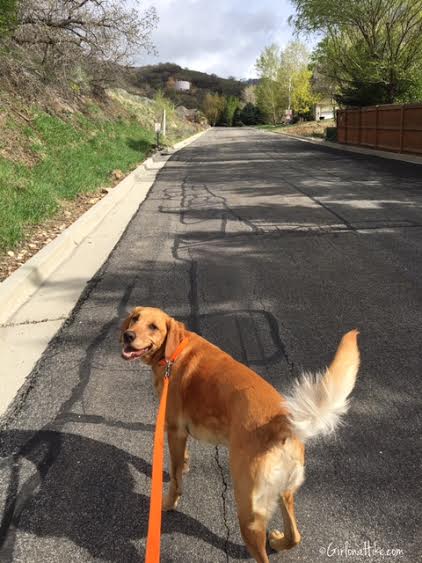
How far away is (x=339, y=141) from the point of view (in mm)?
31719

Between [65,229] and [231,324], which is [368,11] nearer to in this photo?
[65,229]

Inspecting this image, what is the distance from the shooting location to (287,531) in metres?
2.16

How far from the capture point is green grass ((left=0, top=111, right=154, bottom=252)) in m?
7.84

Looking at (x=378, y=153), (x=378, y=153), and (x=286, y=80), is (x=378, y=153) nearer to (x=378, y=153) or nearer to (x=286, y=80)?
(x=378, y=153)

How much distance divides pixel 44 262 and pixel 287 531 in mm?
4990

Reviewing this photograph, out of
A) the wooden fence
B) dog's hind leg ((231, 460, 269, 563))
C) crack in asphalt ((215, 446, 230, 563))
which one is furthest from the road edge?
dog's hind leg ((231, 460, 269, 563))

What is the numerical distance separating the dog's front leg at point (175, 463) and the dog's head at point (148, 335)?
402 millimetres

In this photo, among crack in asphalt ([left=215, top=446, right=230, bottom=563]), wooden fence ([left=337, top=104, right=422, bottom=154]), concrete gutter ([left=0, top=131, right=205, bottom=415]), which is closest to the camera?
crack in asphalt ([left=215, top=446, right=230, bottom=563])

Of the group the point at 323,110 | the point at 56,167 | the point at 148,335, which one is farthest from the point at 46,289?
the point at 323,110

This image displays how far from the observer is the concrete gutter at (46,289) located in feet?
13.3

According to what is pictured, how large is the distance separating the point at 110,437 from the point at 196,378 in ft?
3.27

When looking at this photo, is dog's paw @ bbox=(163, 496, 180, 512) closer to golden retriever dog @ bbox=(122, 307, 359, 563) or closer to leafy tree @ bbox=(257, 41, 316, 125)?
golden retriever dog @ bbox=(122, 307, 359, 563)

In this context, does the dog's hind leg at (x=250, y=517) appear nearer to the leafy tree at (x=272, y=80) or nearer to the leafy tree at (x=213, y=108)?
the leafy tree at (x=272, y=80)

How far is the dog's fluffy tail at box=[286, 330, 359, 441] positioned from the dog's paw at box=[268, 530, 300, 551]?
0.63 meters
